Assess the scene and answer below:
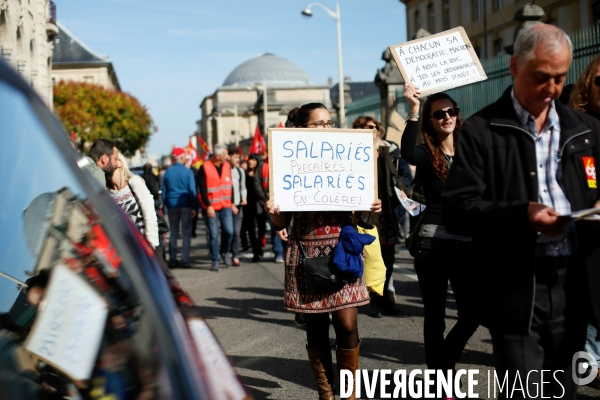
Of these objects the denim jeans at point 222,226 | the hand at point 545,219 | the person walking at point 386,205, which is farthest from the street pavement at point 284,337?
the hand at point 545,219

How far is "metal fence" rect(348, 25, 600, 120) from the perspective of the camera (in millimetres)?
13617

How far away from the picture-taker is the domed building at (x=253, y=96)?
333 ft

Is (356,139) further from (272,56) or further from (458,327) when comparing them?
(272,56)

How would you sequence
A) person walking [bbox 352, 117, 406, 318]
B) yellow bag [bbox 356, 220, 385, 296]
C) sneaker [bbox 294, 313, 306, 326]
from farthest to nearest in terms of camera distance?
sneaker [bbox 294, 313, 306, 326] → person walking [bbox 352, 117, 406, 318] → yellow bag [bbox 356, 220, 385, 296]

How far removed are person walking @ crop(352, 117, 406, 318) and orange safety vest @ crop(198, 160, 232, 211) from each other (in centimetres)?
547

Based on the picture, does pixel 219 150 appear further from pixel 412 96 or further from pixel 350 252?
pixel 350 252

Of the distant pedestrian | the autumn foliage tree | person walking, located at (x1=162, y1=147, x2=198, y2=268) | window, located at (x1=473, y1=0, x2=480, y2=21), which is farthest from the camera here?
the autumn foliage tree

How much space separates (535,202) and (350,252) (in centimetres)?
179

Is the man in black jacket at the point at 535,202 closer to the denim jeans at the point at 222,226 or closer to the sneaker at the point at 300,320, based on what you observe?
the sneaker at the point at 300,320

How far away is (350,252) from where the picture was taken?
4465mm

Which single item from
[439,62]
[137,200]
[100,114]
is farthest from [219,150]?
[100,114]

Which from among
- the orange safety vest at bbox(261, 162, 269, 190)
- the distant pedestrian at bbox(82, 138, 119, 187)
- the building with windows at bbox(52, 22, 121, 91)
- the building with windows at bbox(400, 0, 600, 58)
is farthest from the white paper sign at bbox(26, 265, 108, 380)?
the building with windows at bbox(52, 22, 121, 91)

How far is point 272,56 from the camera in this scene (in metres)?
132

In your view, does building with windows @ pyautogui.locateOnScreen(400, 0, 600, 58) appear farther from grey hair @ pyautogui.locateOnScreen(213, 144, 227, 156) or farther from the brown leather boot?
the brown leather boot
